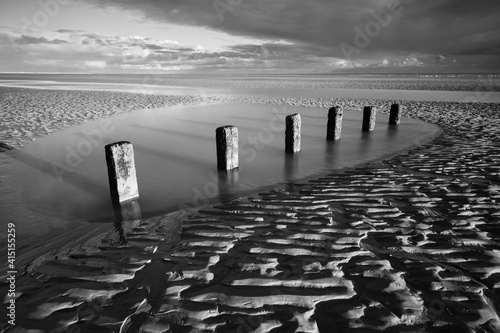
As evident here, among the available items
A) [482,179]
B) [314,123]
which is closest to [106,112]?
[314,123]

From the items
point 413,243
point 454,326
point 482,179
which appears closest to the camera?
point 454,326

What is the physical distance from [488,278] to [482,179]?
140 inches

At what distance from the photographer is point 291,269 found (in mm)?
3072

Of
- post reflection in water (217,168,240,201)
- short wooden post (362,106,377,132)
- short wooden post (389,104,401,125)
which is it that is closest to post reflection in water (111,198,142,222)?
post reflection in water (217,168,240,201)

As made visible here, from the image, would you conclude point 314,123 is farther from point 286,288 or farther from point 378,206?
point 286,288

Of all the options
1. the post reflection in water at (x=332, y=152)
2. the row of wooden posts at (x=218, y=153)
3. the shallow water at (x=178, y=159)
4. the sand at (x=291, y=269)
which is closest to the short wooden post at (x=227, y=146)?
the row of wooden posts at (x=218, y=153)

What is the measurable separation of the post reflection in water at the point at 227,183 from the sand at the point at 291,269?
380 mm

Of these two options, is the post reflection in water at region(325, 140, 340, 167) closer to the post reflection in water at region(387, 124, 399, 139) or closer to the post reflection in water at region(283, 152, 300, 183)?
the post reflection in water at region(283, 152, 300, 183)

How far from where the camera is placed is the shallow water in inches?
208

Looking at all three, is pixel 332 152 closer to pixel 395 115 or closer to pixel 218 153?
pixel 218 153

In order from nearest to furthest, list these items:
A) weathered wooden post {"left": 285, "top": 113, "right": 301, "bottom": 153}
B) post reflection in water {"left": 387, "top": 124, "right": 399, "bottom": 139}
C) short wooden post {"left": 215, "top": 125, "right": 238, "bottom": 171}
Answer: short wooden post {"left": 215, "top": 125, "right": 238, "bottom": 171} < weathered wooden post {"left": 285, "top": 113, "right": 301, "bottom": 153} < post reflection in water {"left": 387, "top": 124, "right": 399, "bottom": 139}

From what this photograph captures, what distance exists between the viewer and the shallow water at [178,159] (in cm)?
527

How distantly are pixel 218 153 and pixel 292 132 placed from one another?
253 cm

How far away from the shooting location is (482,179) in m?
5.57
